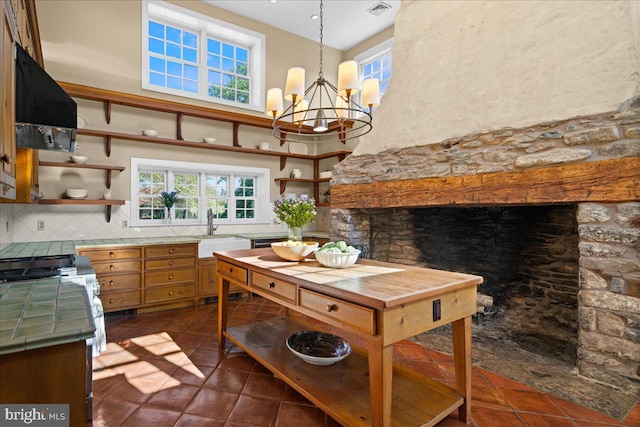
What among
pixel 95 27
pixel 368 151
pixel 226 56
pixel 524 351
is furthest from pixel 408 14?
pixel 95 27

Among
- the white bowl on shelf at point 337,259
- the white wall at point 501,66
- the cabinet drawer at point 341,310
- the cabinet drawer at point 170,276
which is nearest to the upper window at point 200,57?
the cabinet drawer at point 170,276

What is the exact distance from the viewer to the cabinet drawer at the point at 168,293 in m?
3.93

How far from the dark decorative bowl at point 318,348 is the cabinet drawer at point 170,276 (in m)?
2.18

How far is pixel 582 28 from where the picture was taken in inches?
92.7

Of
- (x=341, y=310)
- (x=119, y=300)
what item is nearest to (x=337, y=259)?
(x=341, y=310)

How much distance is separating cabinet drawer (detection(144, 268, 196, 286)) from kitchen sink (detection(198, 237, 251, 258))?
25 cm

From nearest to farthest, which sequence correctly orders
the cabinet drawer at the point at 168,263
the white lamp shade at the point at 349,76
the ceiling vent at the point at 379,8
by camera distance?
1. the white lamp shade at the point at 349,76
2. the cabinet drawer at the point at 168,263
3. the ceiling vent at the point at 379,8

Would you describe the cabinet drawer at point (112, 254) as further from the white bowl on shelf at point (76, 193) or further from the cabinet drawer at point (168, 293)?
the white bowl on shelf at point (76, 193)

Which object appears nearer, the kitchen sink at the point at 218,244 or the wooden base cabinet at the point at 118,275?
the wooden base cabinet at the point at 118,275

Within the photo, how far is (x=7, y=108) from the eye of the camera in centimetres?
160

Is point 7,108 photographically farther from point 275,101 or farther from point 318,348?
point 318,348

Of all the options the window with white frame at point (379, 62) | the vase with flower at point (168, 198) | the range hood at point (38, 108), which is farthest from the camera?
the window with white frame at point (379, 62)

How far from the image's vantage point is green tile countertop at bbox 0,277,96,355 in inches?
37.6

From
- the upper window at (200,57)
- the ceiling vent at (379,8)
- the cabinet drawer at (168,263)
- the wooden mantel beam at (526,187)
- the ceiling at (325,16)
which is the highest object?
the ceiling at (325,16)
